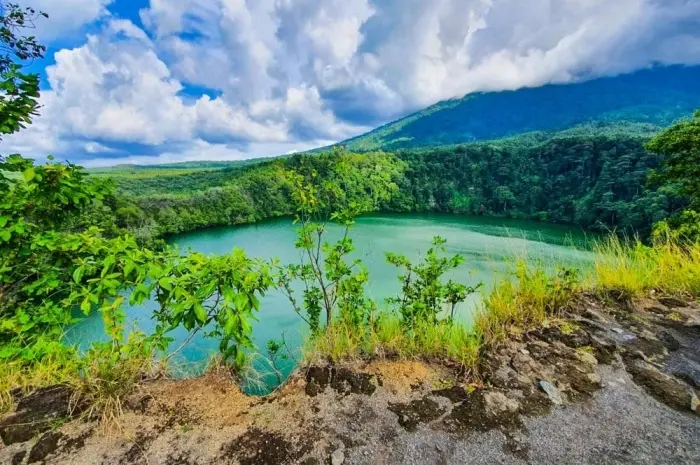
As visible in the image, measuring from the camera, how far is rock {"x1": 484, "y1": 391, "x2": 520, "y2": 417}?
2.02 m

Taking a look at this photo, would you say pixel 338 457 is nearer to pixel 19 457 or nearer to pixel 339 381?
pixel 339 381

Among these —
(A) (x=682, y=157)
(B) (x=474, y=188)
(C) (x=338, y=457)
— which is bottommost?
(B) (x=474, y=188)

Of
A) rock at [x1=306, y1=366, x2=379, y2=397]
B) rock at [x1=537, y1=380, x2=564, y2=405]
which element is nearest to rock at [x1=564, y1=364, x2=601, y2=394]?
rock at [x1=537, y1=380, x2=564, y2=405]

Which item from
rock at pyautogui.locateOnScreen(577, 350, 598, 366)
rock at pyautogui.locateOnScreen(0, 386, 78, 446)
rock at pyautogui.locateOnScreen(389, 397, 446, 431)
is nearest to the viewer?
rock at pyautogui.locateOnScreen(0, 386, 78, 446)

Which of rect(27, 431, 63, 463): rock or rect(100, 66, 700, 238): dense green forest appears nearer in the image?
rect(27, 431, 63, 463): rock

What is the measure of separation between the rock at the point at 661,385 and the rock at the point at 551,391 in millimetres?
561

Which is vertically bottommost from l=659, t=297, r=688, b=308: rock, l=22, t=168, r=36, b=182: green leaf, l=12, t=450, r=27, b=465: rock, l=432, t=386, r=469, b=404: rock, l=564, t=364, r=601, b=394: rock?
l=432, t=386, r=469, b=404: rock

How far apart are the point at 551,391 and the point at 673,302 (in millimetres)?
2139

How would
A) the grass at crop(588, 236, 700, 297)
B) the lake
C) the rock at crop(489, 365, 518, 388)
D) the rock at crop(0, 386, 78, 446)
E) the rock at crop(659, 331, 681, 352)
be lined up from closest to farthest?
the rock at crop(0, 386, 78, 446) → the rock at crop(489, 365, 518, 388) → the rock at crop(659, 331, 681, 352) → the grass at crop(588, 236, 700, 297) → the lake

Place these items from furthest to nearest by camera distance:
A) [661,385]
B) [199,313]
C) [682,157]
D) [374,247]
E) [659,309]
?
1. [374,247]
2. [682,157]
3. [659,309]
4. [661,385]
5. [199,313]

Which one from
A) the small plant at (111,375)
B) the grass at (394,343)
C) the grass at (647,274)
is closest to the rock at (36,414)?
the small plant at (111,375)

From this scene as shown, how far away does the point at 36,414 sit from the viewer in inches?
78.6

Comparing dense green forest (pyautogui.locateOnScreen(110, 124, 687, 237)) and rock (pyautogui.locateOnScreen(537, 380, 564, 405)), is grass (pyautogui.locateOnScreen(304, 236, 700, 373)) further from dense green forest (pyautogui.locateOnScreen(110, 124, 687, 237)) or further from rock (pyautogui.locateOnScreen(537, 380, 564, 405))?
dense green forest (pyautogui.locateOnScreen(110, 124, 687, 237))

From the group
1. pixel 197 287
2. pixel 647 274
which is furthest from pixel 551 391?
pixel 197 287
